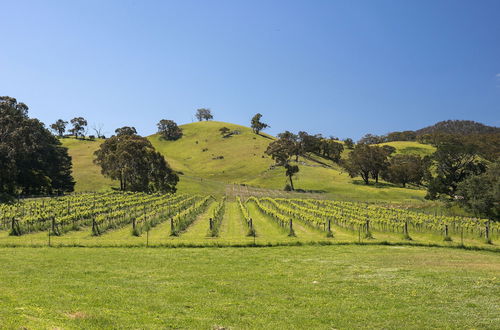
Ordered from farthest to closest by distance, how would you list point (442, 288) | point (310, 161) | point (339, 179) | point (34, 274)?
point (310, 161)
point (339, 179)
point (34, 274)
point (442, 288)

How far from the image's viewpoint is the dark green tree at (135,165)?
295ft

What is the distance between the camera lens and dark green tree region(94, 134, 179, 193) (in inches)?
3536

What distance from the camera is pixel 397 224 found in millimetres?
41094

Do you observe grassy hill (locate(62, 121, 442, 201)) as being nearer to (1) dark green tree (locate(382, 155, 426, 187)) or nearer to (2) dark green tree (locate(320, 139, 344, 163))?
(2) dark green tree (locate(320, 139, 344, 163))

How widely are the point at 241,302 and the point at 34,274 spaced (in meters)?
9.42

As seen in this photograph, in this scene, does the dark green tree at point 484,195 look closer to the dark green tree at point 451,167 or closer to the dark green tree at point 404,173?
the dark green tree at point 451,167

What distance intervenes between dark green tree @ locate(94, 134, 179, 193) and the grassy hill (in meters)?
9.06

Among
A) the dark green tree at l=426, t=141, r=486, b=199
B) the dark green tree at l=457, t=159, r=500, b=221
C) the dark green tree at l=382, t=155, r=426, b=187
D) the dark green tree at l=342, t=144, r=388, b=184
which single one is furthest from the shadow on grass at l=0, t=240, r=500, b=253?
the dark green tree at l=382, t=155, r=426, b=187

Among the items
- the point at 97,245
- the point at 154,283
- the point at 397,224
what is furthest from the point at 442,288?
the point at 397,224

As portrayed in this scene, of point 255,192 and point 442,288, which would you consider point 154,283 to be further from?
point 255,192

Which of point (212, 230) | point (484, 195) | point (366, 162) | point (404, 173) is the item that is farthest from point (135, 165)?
point (404, 173)

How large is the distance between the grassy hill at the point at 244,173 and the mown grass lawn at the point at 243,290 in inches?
3018

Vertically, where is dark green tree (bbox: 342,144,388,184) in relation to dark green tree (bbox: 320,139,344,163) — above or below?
below

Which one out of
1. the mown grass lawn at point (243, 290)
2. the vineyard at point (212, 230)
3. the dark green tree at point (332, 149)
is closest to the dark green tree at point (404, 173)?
the dark green tree at point (332, 149)
